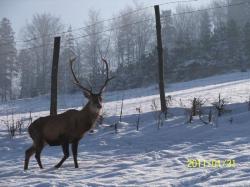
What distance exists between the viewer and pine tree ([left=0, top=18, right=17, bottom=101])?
65.8 meters

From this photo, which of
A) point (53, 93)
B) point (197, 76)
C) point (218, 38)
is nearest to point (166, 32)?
point (218, 38)

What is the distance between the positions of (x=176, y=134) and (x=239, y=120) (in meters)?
2.08

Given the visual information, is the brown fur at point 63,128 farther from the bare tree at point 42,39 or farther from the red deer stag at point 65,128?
the bare tree at point 42,39

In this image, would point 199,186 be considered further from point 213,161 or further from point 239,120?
point 239,120

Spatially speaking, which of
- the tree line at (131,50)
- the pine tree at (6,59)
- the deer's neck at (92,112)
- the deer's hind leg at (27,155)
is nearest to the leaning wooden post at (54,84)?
the deer's hind leg at (27,155)

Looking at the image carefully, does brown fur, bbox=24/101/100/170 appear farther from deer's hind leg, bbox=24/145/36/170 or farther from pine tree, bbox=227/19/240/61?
pine tree, bbox=227/19/240/61

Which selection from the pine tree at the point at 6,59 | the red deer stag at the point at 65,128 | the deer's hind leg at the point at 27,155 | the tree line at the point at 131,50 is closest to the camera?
the deer's hind leg at the point at 27,155

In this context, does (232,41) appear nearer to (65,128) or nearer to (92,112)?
(92,112)

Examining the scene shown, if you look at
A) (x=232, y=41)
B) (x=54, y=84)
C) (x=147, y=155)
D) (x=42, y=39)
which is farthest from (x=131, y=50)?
(x=147, y=155)

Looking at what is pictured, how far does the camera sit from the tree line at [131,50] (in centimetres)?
4803

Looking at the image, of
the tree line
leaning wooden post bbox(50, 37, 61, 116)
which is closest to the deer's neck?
leaning wooden post bbox(50, 37, 61, 116)

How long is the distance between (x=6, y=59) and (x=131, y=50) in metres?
18.4

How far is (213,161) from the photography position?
9062 mm

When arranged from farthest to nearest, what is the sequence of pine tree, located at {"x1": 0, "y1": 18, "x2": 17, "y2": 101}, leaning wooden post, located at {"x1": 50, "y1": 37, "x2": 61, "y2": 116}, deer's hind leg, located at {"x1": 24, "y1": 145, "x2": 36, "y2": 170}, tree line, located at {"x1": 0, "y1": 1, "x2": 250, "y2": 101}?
pine tree, located at {"x1": 0, "y1": 18, "x2": 17, "y2": 101}, tree line, located at {"x1": 0, "y1": 1, "x2": 250, "y2": 101}, leaning wooden post, located at {"x1": 50, "y1": 37, "x2": 61, "y2": 116}, deer's hind leg, located at {"x1": 24, "y1": 145, "x2": 36, "y2": 170}
